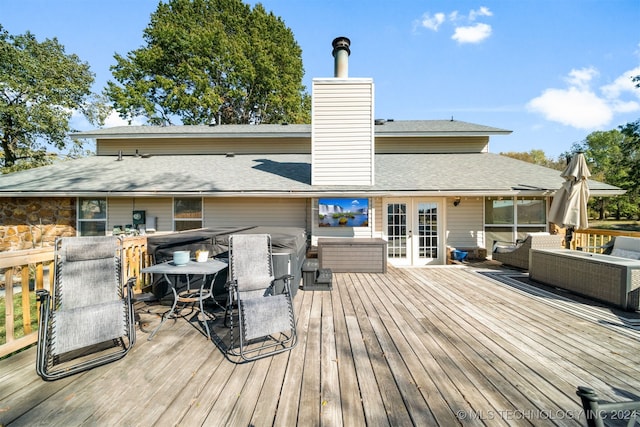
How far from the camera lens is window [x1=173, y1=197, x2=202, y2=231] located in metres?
8.27

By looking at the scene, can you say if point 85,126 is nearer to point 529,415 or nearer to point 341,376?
point 341,376

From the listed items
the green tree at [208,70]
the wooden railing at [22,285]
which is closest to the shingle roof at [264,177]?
the wooden railing at [22,285]

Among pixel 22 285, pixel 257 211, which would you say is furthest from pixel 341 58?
pixel 22 285

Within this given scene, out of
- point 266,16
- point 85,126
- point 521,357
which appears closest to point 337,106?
point 521,357

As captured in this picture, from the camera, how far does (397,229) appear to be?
7.82 metres

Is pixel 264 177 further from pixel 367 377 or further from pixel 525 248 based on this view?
pixel 525 248

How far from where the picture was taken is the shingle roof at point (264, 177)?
741 centimetres

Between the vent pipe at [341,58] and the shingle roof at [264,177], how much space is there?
328cm

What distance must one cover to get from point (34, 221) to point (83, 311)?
8407mm

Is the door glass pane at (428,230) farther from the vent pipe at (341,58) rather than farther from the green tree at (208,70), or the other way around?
the green tree at (208,70)

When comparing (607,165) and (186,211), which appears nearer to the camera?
(186,211)

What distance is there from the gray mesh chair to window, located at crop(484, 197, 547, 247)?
764 centimetres

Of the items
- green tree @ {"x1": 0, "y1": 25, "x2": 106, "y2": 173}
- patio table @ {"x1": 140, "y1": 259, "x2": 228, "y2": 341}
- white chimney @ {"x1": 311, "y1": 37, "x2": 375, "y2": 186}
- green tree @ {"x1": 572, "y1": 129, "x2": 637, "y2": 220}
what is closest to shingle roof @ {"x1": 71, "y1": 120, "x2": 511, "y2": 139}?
white chimney @ {"x1": 311, "y1": 37, "x2": 375, "y2": 186}

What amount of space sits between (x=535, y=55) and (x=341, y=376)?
13.4 meters
